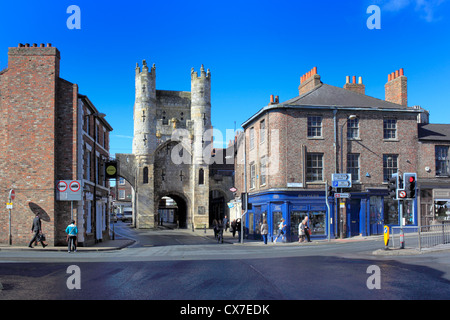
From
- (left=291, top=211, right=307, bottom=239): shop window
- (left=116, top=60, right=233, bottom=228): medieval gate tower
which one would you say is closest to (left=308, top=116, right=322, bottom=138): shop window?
(left=291, top=211, right=307, bottom=239): shop window

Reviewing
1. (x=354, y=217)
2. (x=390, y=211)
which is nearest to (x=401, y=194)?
(x=354, y=217)

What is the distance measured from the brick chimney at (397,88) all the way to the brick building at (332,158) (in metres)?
1.33

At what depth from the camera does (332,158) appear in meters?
32.6

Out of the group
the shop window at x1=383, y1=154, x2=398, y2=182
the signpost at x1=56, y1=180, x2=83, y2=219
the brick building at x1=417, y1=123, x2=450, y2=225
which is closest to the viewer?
the signpost at x1=56, y1=180, x2=83, y2=219

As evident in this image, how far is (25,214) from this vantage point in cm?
2609

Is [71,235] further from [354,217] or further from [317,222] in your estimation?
[354,217]

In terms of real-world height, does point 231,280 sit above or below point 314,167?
below

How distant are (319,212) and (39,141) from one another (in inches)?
708

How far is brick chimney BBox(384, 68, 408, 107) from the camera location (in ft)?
117

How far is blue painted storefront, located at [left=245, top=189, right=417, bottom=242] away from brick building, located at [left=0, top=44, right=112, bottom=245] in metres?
12.2

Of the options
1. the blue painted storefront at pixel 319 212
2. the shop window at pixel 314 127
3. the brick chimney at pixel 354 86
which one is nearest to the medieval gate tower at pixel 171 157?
the brick chimney at pixel 354 86

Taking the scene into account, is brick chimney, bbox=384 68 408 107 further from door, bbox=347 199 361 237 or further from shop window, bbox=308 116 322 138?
door, bbox=347 199 361 237

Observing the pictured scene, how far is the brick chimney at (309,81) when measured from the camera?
36.7m
